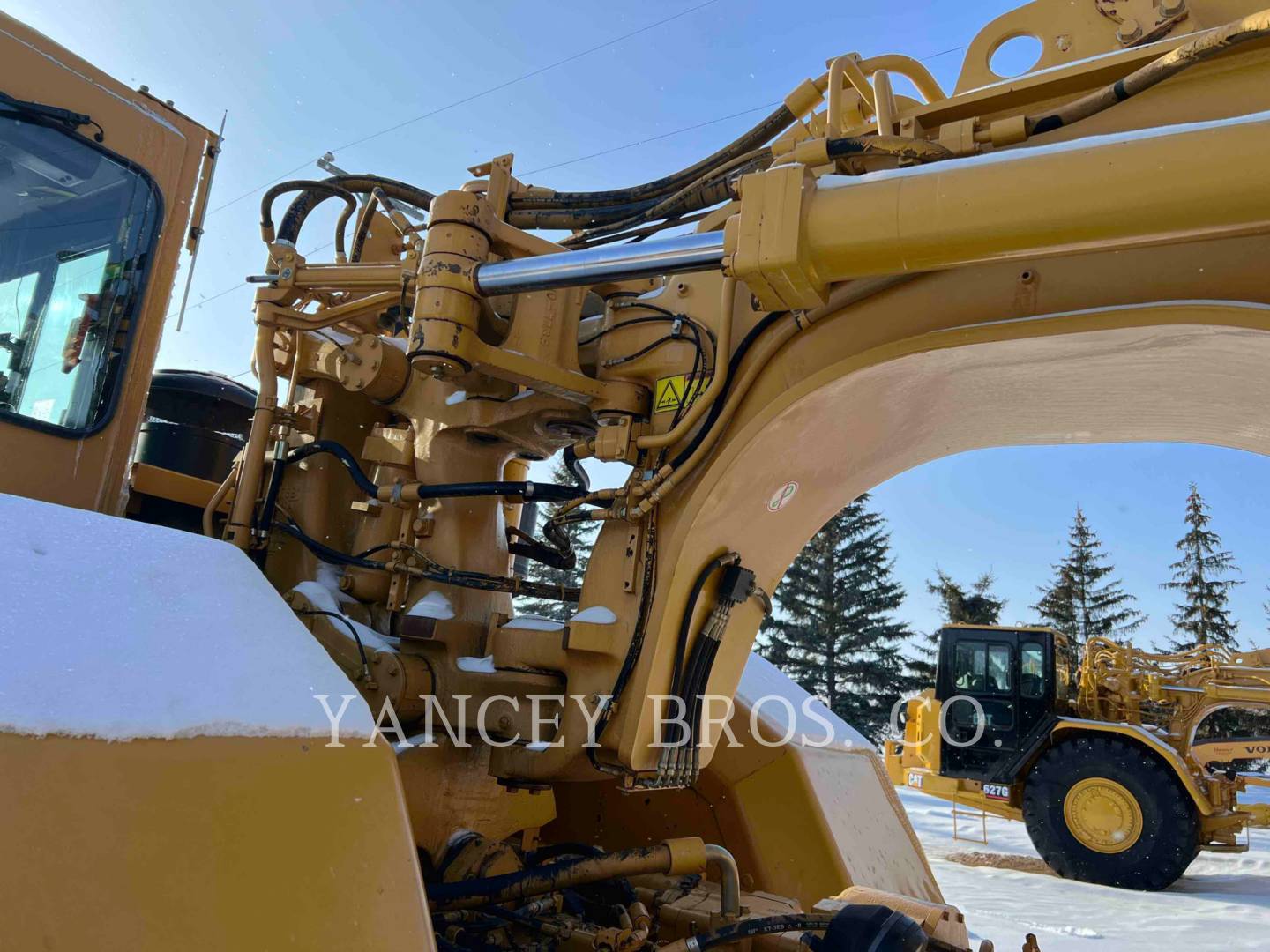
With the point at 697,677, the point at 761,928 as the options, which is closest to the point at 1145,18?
the point at 697,677

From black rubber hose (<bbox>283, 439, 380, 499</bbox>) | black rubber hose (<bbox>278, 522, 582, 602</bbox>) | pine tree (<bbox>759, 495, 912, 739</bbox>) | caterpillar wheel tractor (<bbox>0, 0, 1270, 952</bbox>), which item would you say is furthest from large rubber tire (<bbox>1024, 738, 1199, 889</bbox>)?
pine tree (<bbox>759, 495, 912, 739</bbox>)

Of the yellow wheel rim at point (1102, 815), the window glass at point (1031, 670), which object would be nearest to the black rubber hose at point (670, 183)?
the yellow wheel rim at point (1102, 815)

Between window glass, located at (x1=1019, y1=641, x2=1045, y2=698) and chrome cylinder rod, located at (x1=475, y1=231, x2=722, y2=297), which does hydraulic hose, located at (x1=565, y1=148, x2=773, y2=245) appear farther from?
window glass, located at (x1=1019, y1=641, x2=1045, y2=698)

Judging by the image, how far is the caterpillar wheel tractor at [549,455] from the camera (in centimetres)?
164

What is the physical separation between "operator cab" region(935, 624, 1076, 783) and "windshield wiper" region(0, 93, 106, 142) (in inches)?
433

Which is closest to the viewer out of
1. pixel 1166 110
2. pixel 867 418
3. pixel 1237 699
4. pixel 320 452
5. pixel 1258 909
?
pixel 1166 110

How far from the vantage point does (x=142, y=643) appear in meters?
1.79

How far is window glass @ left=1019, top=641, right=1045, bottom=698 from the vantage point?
37.4ft

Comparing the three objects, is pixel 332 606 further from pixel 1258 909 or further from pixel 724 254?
pixel 1258 909

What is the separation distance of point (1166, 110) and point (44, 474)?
3074 mm

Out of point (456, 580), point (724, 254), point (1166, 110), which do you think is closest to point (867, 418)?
point (724, 254)

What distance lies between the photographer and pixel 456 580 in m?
3.02

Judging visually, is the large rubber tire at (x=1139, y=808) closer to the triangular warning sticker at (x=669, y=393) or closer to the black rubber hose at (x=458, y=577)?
the black rubber hose at (x=458, y=577)

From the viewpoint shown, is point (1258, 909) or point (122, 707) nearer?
point (122, 707)
